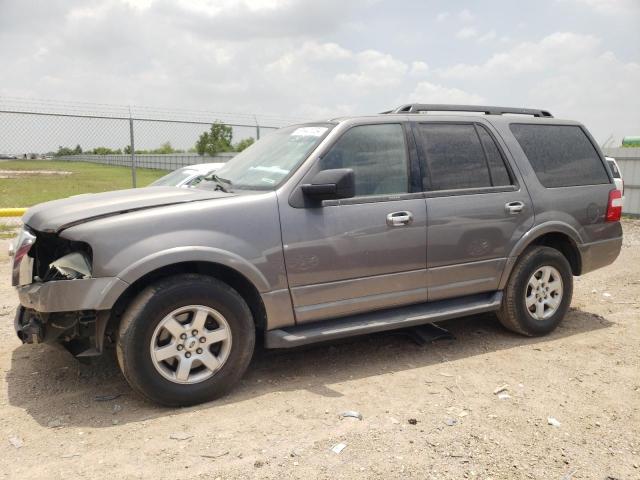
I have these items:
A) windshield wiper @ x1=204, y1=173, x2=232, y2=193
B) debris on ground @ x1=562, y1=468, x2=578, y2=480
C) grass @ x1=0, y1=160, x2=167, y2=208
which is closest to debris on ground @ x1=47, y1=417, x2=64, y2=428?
windshield wiper @ x1=204, y1=173, x2=232, y2=193

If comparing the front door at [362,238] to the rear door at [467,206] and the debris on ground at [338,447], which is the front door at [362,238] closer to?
the rear door at [467,206]

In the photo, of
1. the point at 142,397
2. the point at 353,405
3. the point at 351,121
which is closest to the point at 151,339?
the point at 142,397

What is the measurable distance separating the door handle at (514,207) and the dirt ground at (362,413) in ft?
3.70

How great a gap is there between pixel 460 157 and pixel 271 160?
1.52 metres

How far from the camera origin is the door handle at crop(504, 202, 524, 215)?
4.65 meters

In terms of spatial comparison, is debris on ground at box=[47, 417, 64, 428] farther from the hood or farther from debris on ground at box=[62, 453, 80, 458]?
the hood

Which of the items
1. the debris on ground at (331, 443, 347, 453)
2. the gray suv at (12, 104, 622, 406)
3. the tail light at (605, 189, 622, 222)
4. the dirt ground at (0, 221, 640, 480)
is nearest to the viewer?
the dirt ground at (0, 221, 640, 480)

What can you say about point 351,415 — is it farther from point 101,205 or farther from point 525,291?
point 525,291

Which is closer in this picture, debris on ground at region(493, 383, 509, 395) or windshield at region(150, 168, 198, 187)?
debris on ground at region(493, 383, 509, 395)

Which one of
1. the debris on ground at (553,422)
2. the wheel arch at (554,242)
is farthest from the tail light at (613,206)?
the debris on ground at (553,422)

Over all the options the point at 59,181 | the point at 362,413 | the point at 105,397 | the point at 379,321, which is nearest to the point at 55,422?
the point at 105,397

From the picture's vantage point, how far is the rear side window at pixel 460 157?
445 cm

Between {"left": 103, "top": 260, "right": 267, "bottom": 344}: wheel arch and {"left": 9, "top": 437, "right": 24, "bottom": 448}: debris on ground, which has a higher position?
{"left": 103, "top": 260, "right": 267, "bottom": 344}: wheel arch

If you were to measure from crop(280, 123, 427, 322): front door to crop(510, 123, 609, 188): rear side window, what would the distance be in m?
1.30
